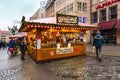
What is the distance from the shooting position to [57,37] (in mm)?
16734

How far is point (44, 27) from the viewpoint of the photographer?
43.2ft

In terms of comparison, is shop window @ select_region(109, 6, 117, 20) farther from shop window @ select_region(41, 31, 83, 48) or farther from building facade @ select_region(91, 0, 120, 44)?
shop window @ select_region(41, 31, 83, 48)

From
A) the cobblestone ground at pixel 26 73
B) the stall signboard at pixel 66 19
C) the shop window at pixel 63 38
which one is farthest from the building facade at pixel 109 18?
the cobblestone ground at pixel 26 73

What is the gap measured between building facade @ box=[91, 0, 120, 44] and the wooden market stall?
1499cm

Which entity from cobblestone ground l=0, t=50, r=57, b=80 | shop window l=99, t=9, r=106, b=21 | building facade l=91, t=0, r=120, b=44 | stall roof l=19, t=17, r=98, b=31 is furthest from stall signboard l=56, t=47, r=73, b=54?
shop window l=99, t=9, r=106, b=21

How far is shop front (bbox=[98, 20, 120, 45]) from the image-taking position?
101 feet

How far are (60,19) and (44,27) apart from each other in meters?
1.80

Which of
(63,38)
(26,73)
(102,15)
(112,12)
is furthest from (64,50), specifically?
(102,15)

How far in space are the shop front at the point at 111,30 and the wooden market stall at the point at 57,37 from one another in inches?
566

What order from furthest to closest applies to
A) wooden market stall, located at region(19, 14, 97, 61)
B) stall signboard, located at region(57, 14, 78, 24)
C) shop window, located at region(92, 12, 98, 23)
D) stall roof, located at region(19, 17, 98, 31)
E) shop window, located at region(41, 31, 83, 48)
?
shop window, located at region(92, 12, 98, 23) < shop window, located at region(41, 31, 83, 48) < stall signboard, located at region(57, 14, 78, 24) < wooden market stall, located at region(19, 14, 97, 61) < stall roof, located at region(19, 17, 98, 31)

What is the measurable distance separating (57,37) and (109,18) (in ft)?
62.0

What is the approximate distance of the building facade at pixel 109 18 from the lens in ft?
102

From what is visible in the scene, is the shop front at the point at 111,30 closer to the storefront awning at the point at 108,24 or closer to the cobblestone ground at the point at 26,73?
the storefront awning at the point at 108,24

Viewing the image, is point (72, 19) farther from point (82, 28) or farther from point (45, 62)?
point (45, 62)
